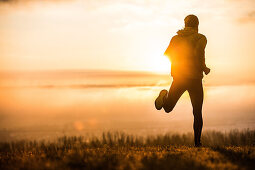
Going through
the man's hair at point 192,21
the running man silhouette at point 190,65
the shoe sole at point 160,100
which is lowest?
the shoe sole at point 160,100

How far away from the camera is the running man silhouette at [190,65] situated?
8.85m

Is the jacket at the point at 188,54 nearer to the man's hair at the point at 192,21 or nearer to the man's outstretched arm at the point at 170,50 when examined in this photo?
the man's outstretched arm at the point at 170,50

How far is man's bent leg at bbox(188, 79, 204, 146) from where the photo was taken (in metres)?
9.01

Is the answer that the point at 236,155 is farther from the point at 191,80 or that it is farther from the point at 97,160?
the point at 97,160

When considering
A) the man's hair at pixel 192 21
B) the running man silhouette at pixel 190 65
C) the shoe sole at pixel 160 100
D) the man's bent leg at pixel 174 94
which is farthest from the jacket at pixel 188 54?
the shoe sole at pixel 160 100

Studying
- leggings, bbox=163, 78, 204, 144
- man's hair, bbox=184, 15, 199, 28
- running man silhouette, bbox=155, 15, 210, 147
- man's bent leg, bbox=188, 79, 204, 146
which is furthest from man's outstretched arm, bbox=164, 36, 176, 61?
man's bent leg, bbox=188, 79, 204, 146

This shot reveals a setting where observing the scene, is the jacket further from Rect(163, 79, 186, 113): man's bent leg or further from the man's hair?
Rect(163, 79, 186, 113): man's bent leg

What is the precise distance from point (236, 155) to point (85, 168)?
3057 mm

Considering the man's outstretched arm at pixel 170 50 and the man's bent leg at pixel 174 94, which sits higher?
the man's outstretched arm at pixel 170 50

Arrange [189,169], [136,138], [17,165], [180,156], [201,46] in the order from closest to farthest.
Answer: [189,169]
[17,165]
[180,156]
[201,46]
[136,138]

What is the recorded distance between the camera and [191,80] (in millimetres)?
8961

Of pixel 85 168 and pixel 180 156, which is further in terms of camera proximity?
pixel 180 156

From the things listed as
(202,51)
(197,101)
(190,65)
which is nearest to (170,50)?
(190,65)

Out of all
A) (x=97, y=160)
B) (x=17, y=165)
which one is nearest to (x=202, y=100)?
(x=97, y=160)
